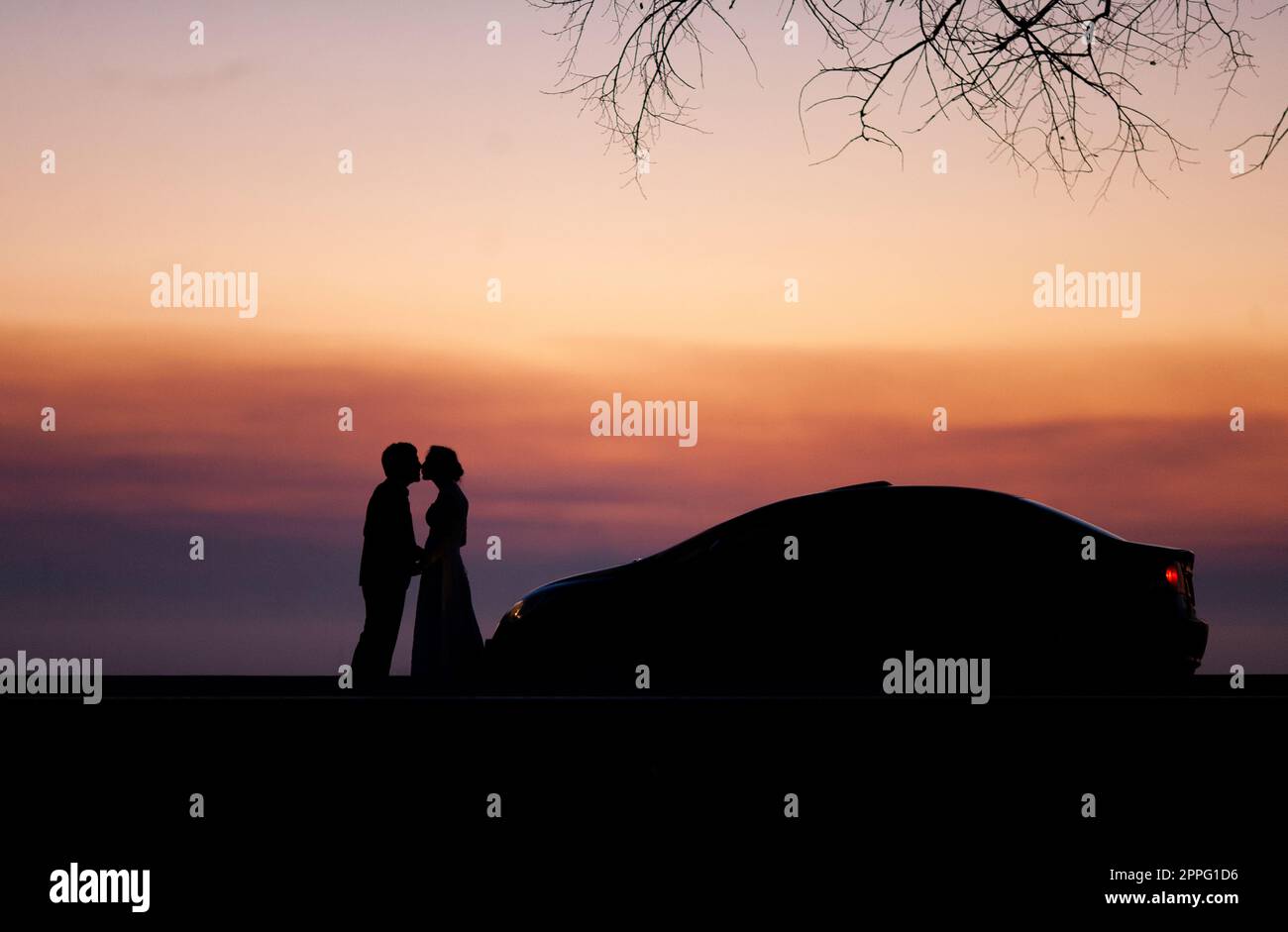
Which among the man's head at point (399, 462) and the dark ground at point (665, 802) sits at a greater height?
the man's head at point (399, 462)

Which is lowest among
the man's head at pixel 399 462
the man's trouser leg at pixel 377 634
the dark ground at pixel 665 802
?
the dark ground at pixel 665 802

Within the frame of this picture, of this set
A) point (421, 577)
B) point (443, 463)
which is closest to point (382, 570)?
point (421, 577)

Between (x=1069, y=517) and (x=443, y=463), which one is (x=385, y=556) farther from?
(x=1069, y=517)

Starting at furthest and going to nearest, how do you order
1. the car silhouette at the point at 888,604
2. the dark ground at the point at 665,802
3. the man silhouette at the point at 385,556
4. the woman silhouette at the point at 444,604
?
the woman silhouette at the point at 444,604 → the man silhouette at the point at 385,556 → the car silhouette at the point at 888,604 → the dark ground at the point at 665,802

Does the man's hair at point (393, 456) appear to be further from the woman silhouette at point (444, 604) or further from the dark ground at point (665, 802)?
the dark ground at point (665, 802)

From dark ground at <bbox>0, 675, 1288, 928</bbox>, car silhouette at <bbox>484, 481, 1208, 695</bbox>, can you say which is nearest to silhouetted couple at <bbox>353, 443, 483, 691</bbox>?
dark ground at <bbox>0, 675, 1288, 928</bbox>

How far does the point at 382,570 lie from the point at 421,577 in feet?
1.81

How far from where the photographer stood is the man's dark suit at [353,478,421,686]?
1220 centimetres

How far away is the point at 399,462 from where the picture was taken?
12219 mm

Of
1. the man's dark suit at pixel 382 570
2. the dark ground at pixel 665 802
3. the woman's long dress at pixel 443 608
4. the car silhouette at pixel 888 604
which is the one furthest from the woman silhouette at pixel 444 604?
the car silhouette at pixel 888 604

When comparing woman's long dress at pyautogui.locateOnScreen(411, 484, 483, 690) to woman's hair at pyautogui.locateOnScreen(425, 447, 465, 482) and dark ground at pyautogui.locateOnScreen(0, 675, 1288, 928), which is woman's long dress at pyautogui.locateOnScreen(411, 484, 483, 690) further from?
dark ground at pyautogui.locateOnScreen(0, 675, 1288, 928)

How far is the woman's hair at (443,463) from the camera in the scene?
12422 millimetres
